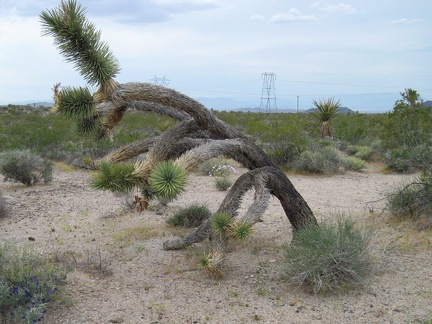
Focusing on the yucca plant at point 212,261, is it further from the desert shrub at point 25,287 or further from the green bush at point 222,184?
the green bush at point 222,184

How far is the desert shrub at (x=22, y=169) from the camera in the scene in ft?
43.2

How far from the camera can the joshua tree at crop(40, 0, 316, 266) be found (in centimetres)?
561

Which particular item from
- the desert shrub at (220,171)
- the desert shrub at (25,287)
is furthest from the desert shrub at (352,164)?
the desert shrub at (25,287)

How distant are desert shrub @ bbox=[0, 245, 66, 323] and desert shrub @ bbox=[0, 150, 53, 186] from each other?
7816 millimetres

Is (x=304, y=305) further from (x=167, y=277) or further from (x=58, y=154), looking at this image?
(x=58, y=154)

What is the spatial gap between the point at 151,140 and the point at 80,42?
5.65 ft

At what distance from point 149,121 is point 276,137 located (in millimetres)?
9948

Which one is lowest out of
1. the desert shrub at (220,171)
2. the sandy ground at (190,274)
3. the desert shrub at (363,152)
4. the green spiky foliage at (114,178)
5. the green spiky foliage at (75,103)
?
the sandy ground at (190,274)

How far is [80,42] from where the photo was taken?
19.2ft

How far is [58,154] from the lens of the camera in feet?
60.2

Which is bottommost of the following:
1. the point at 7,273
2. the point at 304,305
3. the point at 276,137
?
the point at 304,305

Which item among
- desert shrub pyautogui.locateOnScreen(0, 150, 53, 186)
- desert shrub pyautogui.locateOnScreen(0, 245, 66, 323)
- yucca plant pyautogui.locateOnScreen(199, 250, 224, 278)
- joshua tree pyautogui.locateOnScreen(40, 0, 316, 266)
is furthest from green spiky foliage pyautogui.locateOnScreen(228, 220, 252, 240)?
desert shrub pyautogui.locateOnScreen(0, 150, 53, 186)

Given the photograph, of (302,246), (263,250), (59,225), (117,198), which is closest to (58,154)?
(117,198)

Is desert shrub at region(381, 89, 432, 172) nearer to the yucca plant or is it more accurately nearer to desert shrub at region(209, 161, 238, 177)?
the yucca plant
